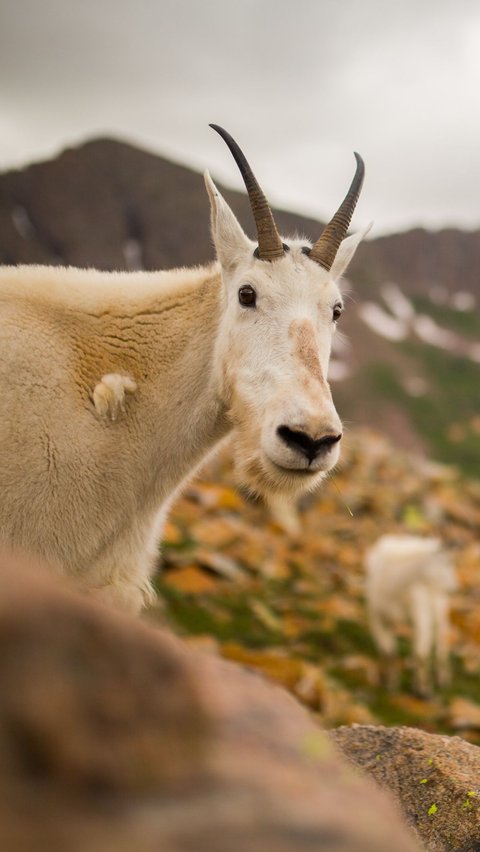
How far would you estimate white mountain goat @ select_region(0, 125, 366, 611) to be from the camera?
4285 mm

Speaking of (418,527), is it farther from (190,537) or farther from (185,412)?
(185,412)

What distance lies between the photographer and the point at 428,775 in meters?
3.29

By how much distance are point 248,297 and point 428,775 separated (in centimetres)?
299

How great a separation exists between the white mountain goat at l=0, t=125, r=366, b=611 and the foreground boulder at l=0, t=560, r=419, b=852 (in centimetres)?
266

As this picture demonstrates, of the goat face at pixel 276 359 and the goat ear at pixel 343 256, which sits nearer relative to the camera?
the goat face at pixel 276 359

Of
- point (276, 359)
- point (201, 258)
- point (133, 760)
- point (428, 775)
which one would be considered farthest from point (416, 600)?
point (201, 258)

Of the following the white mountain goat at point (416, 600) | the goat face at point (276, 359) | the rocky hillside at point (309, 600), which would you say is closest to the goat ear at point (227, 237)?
the goat face at point (276, 359)

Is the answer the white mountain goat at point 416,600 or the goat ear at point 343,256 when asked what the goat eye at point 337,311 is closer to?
the goat ear at point 343,256

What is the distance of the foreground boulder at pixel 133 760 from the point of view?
1111 millimetres

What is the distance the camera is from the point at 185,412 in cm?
488

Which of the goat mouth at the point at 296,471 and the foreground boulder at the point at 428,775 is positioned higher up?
the goat mouth at the point at 296,471

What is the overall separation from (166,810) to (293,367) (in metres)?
3.36

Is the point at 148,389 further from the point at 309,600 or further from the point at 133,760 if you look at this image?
the point at 309,600

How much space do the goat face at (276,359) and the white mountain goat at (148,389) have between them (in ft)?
0.03
